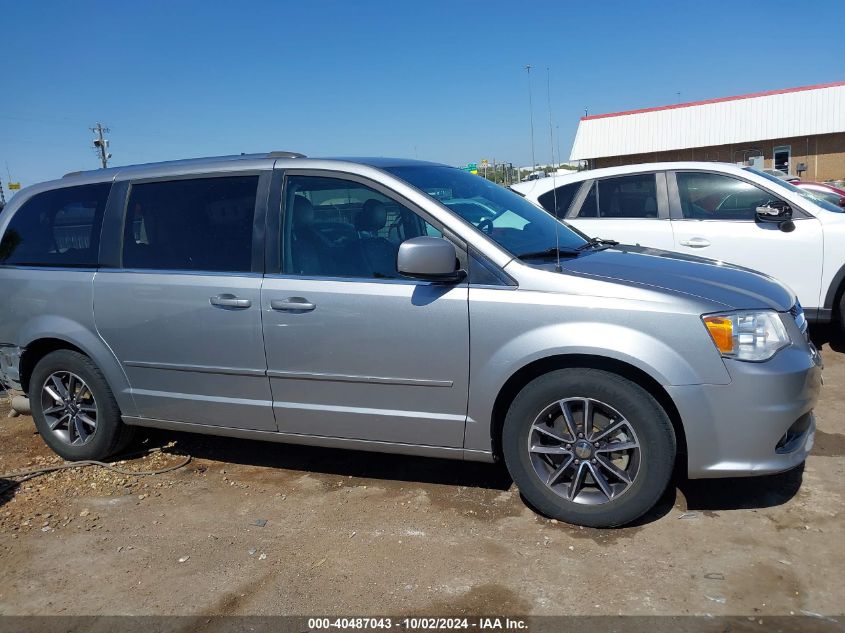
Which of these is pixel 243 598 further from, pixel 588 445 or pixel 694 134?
pixel 694 134

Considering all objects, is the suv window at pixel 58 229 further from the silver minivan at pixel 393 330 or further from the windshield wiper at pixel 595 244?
the windshield wiper at pixel 595 244

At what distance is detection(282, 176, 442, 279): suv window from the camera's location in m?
3.81

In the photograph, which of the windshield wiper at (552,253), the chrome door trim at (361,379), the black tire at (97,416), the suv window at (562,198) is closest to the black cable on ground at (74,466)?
the black tire at (97,416)

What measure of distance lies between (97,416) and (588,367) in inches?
128

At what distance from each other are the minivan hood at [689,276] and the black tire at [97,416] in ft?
10.1

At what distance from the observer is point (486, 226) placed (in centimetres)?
384

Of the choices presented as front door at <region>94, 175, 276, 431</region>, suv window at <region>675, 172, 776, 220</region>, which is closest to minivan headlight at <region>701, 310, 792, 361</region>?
front door at <region>94, 175, 276, 431</region>

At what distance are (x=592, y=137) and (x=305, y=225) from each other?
39.7m

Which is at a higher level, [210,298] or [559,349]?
[210,298]

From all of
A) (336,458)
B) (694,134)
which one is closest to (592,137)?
(694,134)

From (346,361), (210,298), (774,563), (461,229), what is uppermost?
(461,229)

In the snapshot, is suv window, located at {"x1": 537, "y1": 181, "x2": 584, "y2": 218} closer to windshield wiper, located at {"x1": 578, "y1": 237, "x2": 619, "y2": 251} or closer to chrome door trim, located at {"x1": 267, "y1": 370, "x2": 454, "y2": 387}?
windshield wiper, located at {"x1": 578, "y1": 237, "x2": 619, "y2": 251}

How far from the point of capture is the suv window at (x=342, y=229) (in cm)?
381

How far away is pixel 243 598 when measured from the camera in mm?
3102
